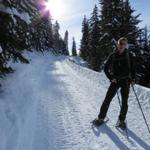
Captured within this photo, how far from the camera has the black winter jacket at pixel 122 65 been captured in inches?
299

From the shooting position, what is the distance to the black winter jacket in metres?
7.61

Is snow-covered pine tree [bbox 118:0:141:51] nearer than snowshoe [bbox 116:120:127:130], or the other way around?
snowshoe [bbox 116:120:127:130]

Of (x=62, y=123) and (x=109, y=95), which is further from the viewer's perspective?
(x=62, y=123)

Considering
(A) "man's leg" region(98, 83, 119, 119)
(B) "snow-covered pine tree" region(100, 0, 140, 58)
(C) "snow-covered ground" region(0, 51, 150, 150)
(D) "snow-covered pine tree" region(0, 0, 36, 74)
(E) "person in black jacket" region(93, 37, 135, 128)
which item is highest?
(B) "snow-covered pine tree" region(100, 0, 140, 58)

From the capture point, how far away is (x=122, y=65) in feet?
25.1

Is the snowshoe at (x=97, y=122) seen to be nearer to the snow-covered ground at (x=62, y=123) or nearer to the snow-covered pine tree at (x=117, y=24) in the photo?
the snow-covered ground at (x=62, y=123)

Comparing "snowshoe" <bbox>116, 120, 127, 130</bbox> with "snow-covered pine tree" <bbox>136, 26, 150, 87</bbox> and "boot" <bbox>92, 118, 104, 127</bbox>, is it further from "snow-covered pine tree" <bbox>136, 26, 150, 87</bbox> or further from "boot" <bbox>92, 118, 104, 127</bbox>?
"snow-covered pine tree" <bbox>136, 26, 150, 87</bbox>

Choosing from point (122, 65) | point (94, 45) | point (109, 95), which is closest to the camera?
point (122, 65)

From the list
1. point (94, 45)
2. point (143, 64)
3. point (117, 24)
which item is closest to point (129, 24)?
point (117, 24)

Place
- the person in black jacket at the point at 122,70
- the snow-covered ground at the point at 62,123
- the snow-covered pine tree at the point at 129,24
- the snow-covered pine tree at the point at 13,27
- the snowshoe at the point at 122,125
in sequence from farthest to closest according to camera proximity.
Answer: the snow-covered pine tree at the point at 129,24 → the snow-covered pine tree at the point at 13,27 → the snowshoe at the point at 122,125 → the person in black jacket at the point at 122,70 → the snow-covered ground at the point at 62,123

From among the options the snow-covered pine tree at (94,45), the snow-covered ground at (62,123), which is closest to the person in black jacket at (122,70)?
the snow-covered ground at (62,123)

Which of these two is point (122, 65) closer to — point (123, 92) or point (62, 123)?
point (123, 92)

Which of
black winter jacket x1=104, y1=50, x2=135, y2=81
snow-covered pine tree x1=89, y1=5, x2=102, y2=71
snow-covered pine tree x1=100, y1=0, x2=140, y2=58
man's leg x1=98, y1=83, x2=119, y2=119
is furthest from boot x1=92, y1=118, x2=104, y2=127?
snow-covered pine tree x1=89, y1=5, x2=102, y2=71

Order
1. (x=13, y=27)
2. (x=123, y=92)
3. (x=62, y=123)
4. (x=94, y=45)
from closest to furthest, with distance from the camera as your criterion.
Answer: (x=123, y=92) < (x=62, y=123) < (x=13, y=27) < (x=94, y=45)
